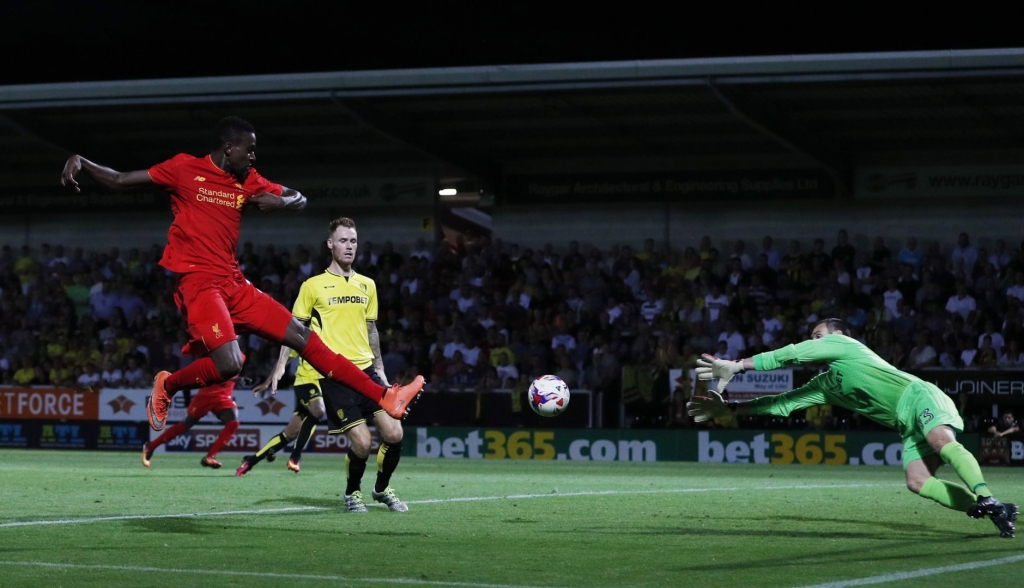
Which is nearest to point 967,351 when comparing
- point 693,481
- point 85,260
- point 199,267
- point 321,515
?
point 693,481

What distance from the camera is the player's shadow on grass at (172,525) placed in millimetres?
9227

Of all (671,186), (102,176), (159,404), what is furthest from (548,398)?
(671,186)

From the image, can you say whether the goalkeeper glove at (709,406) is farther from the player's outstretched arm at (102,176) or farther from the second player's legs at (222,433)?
the second player's legs at (222,433)

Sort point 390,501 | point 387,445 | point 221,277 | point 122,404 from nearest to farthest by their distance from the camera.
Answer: point 221,277, point 387,445, point 390,501, point 122,404

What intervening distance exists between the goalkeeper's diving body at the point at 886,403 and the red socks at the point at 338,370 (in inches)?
86.4

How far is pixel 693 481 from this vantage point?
16.7m

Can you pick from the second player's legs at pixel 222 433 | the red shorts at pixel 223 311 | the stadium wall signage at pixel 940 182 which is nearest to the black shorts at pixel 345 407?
the red shorts at pixel 223 311

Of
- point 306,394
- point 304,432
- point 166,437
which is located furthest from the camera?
point 166,437

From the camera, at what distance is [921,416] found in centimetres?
923

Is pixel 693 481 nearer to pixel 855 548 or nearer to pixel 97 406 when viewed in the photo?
pixel 855 548

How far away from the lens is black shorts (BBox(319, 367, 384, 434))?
10.9 m

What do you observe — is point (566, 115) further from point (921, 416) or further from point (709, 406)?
point (921, 416)

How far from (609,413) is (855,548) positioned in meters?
15.8

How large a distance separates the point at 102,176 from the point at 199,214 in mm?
737
